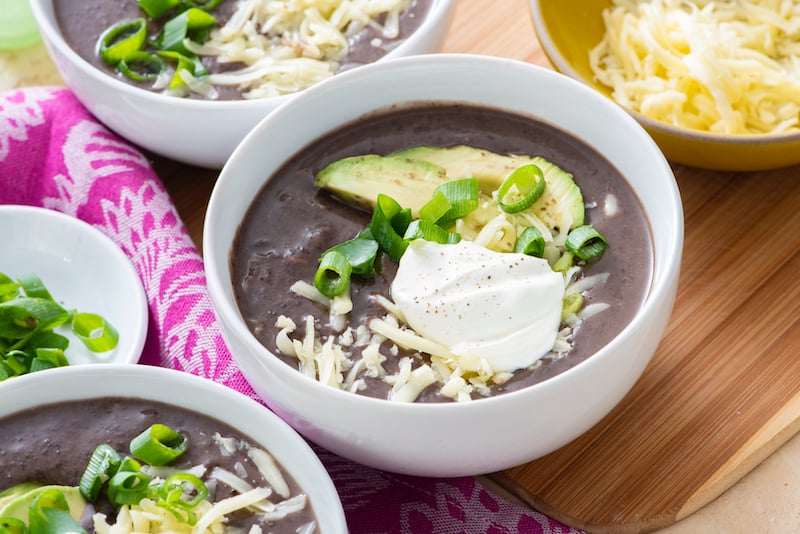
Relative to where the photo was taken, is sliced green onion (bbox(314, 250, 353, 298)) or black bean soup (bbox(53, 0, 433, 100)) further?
black bean soup (bbox(53, 0, 433, 100))

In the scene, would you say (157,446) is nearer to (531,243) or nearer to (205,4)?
(531,243)

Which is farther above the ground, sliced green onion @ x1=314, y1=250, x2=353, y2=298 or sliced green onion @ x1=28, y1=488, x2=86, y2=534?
sliced green onion @ x1=314, y1=250, x2=353, y2=298

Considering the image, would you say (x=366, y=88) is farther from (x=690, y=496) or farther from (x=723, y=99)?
(x=690, y=496)

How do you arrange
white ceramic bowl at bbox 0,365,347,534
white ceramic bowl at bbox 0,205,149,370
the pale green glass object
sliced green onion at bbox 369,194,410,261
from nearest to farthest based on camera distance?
white ceramic bowl at bbox 0,365,347,534
sliced green onion at bbox 369,194,410,261
white ceramic bowl at bbox 0,205,149,370
the pale green glass object

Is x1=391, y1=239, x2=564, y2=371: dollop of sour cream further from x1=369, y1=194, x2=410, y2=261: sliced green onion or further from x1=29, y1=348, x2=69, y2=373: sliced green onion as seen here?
x1=29, y1=348, x2=69, y2=373: sliced green onion

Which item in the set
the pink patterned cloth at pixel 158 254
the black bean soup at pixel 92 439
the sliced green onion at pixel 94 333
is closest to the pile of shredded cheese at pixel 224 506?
the black bean soup at pixel 92 439

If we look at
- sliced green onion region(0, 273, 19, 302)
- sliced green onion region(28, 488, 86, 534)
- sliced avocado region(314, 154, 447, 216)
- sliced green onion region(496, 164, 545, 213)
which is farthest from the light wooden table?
sliced green onion region(0, 273, 19, 302)
